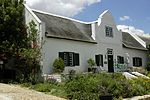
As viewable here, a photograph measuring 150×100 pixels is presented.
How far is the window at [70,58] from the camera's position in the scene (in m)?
28.3

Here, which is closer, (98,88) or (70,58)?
(98,88)

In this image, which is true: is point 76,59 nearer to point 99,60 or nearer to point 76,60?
point 76,60

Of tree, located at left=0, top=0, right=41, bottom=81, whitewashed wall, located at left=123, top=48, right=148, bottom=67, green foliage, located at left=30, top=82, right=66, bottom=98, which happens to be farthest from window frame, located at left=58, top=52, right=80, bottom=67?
whitewashed wall, located at left=123, top=48, right=148, bottom=67

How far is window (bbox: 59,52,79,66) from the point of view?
28.3 metres

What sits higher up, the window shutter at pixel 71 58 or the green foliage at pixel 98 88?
the window shutter at pixel 71 58

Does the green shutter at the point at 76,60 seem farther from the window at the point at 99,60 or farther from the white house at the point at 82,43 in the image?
the window at the point at 99,60

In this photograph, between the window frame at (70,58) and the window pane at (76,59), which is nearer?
the window frame at (70,58)

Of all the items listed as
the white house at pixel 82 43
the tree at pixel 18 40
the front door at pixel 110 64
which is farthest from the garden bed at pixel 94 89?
the front door at pixel 110 64

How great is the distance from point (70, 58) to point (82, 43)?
7.51 feet

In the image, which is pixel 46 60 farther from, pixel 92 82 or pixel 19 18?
pixel 92 82

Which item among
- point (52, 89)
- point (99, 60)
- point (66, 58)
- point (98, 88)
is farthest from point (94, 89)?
point (99, 60)

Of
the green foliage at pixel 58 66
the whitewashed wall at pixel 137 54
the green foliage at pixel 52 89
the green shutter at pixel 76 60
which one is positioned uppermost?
the whitewashed wall at pixel 137 54

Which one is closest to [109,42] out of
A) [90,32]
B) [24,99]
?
[90,32]

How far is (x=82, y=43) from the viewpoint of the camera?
30.3 m
